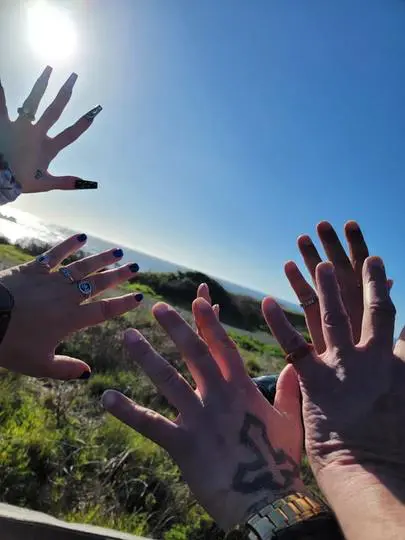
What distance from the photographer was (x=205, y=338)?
4.90ft

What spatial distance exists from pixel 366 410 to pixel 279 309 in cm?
33

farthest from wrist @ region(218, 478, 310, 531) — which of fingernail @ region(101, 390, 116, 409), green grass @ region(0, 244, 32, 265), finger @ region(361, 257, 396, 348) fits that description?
green grass @ region(0, 244, 32, 265)

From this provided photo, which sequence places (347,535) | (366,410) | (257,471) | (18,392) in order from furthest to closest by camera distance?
(18,392) → (257,471) → (366,410) → (347,535)

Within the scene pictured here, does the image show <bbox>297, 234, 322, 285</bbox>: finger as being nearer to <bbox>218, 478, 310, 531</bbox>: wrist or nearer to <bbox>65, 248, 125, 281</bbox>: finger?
<bbox>65, 248, 125, 281</bbox>: finger

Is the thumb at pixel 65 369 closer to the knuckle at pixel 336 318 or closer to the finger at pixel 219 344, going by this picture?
the finger at pixel 219 344

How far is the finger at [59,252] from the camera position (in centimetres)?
188

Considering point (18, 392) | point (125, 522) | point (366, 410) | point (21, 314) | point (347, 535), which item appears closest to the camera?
point (347, 535)

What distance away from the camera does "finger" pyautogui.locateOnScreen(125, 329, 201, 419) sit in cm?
138

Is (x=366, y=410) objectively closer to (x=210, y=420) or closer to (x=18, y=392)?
(x=210, y=420)

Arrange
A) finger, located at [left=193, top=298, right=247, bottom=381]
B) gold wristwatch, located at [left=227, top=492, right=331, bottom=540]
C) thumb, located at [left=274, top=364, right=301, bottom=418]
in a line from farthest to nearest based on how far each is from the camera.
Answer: thumb, located at [left=274, top=364, right=301, bottom=418] < finger, located at [left=193, top=298, right=247, bottom=381] < gold wristwatch, located at [left=227, top=492, right=331, bottom=540]

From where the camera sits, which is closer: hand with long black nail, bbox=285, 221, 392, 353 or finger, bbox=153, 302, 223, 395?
finger, bbox=153, 302, 223, 395

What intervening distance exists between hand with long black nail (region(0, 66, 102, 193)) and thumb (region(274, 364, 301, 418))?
120 centimetres

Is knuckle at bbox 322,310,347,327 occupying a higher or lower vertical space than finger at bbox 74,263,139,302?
higher

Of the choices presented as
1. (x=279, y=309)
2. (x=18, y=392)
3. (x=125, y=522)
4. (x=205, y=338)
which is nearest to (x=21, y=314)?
(x=205, y=338)
